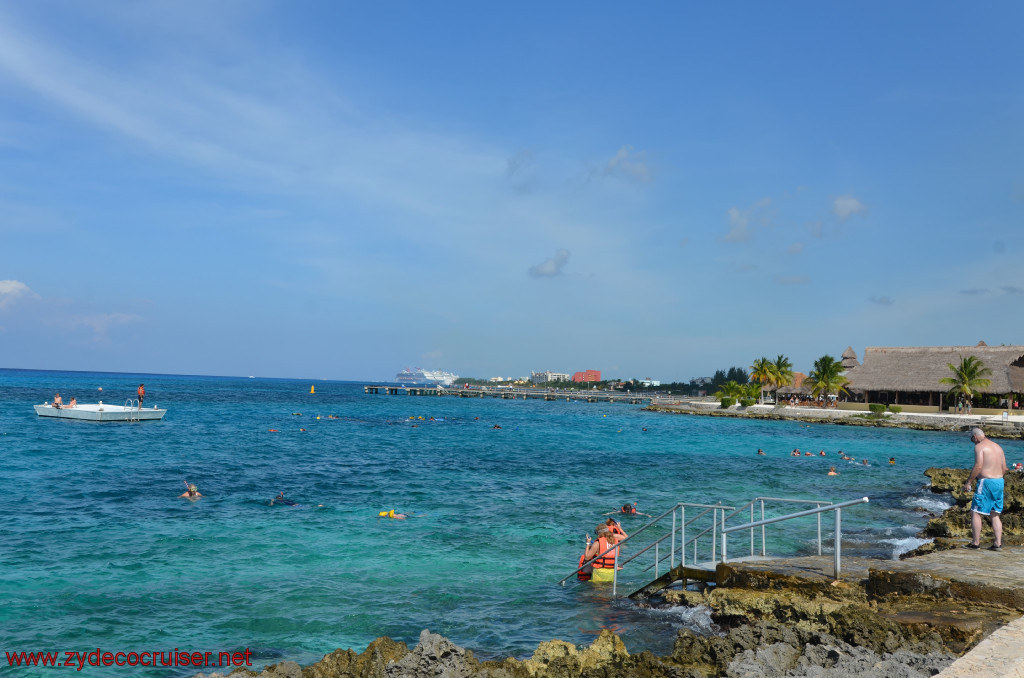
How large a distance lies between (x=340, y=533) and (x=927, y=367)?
223 ft

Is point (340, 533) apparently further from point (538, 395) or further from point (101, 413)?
point (538, 395)

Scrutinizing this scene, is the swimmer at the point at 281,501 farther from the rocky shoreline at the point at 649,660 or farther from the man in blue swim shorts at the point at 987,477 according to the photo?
the man in blue swim shorts at the point at 987,477

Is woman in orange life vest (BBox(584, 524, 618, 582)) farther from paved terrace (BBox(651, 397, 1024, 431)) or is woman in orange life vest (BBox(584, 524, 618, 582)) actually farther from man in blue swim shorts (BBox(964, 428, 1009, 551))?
paved terrace (BBox(651, 397, 1024, 431))

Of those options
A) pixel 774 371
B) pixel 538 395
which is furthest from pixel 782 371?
pixel 538 395

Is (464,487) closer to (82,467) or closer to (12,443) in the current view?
(82,467)

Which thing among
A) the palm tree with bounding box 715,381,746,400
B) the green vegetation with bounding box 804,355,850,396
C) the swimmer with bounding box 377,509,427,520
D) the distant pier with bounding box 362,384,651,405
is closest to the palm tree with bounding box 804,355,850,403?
the green vegetation with bounding box 804,355,850,396

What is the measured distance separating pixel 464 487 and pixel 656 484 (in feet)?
25.6

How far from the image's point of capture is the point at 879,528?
1811 centimetres

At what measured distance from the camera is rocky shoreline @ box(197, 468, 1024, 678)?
664cm

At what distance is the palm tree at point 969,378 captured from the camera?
61.0 metres

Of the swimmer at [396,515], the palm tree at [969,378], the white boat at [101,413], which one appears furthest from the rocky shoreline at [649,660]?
the palm tree at [969,378]

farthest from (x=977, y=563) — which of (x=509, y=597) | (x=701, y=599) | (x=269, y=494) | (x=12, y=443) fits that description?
(x=12, y=443)

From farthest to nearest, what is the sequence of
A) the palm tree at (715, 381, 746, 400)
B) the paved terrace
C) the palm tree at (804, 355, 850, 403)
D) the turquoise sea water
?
the palm tree at (715, 381, 746, 400) → the palm tree at (804, 355, 850, 403) → the paved terrace → the turquoise sea water

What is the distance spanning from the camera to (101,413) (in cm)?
4678
